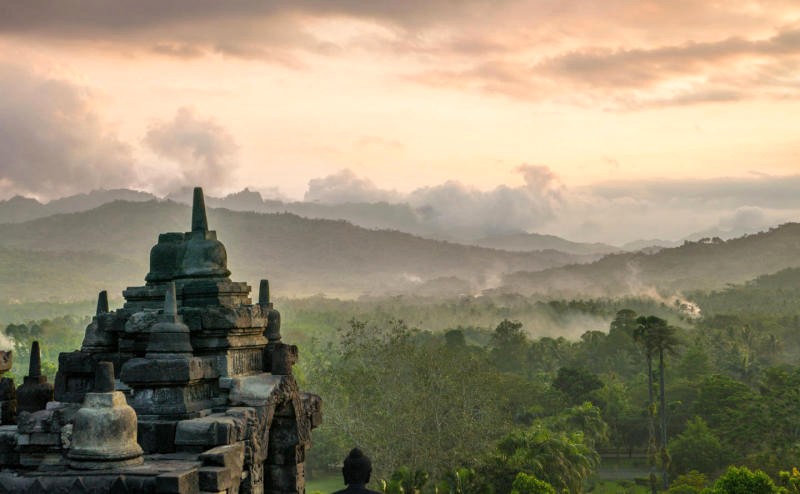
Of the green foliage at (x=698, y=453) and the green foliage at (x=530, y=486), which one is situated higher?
the green foliage at (x=530, y=486)

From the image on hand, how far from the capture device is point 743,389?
205 feet

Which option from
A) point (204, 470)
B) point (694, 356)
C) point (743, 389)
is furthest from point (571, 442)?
point (204, 470)

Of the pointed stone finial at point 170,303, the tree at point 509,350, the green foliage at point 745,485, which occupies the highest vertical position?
the pointed stone finial at point 170,303

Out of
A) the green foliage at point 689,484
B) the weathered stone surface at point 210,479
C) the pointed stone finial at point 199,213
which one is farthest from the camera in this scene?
the green foliage at point 689,484

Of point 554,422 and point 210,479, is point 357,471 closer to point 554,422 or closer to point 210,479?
point 210,479

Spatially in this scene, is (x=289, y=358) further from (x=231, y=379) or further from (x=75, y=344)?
(x=75, y=344)

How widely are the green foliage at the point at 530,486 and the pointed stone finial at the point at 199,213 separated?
29051 mm

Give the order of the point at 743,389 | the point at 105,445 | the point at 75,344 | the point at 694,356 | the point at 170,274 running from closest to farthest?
1. the point at 105,445
2. the point at 170,274
3. the point at 743,389
4. the point at 694,356
5. the point at 75,344

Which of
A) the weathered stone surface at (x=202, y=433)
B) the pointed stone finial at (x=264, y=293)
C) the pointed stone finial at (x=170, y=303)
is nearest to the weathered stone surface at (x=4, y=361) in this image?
the pointed stone finial at (x=170, y=303)

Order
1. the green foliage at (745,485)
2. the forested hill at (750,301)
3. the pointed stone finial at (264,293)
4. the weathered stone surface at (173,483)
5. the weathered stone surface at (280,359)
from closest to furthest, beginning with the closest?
the weathered stone surface at (173,483) < the weathered stone surface at (280,359) < the pointed stone finial at (264,293) < the green foliage at (745,485) < the forested hill at (750,301)

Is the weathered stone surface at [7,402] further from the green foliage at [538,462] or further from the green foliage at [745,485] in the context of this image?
the green foliage at [538,462]

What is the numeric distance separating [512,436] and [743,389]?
2234 centimetres

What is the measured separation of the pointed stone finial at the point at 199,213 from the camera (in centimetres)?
1419

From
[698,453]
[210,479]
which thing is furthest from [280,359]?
[698,453]
